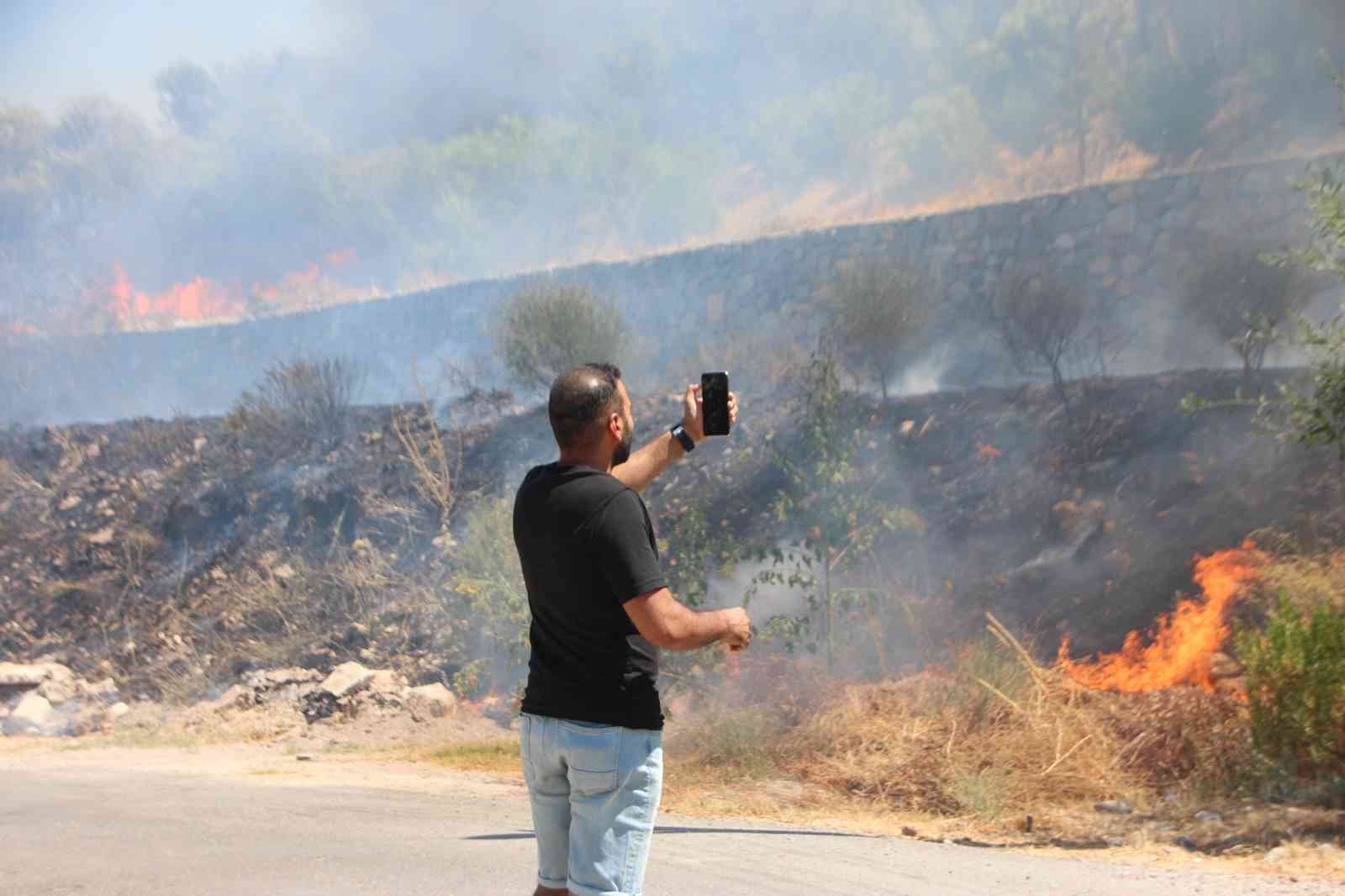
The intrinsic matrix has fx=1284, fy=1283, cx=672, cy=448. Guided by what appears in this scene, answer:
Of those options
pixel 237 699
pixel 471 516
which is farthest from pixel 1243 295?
pixel 237 699

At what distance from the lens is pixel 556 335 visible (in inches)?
735

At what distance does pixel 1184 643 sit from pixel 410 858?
692 cm

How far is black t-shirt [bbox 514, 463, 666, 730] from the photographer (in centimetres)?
307

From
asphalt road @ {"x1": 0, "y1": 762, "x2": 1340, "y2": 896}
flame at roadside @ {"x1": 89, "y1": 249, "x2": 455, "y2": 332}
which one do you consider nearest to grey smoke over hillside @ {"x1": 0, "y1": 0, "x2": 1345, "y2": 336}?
flame at roadside @ {"x1": 89, "y1": 249, "x2": 455, "y2": 332}

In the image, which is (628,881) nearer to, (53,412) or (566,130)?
(53,412)

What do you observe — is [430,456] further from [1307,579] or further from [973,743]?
[1307,579]

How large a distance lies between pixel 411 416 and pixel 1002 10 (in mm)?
14824

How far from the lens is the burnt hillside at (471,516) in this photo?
39.4 feet

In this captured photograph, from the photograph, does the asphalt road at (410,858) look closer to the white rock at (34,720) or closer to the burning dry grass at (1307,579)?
the burning dry grass at (1307,579)

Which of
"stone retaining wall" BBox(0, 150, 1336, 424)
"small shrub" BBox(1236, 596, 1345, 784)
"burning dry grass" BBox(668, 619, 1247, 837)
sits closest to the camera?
"small shrub" BBox(1236, 596, 1345, 784)

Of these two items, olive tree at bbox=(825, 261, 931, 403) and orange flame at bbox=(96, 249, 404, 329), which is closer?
olive tree at bbox=(825, 261, 931, 403)

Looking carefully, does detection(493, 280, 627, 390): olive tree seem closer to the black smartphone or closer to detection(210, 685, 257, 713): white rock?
detection(210, 685, 257, 713): white rock

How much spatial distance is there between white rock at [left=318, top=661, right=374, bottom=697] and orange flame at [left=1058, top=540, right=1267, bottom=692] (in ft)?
21.8

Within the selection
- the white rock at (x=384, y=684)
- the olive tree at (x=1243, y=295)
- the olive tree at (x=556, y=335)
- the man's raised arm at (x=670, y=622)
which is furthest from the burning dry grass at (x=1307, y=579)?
the olive tree at (x=556, y=335)
